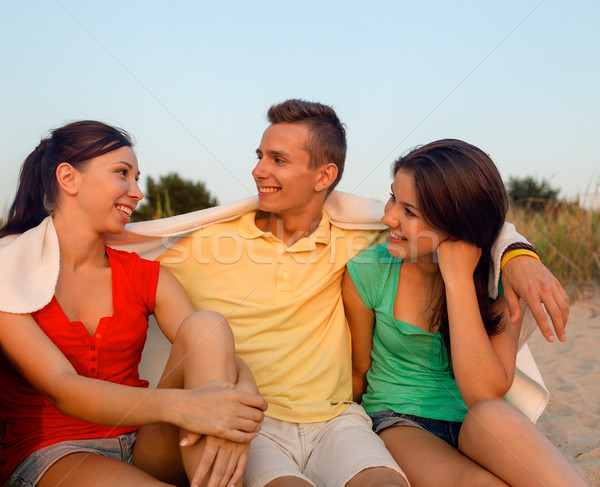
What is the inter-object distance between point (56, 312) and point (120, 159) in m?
0.73

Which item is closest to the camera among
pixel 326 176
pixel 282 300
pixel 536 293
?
pixel 536 293

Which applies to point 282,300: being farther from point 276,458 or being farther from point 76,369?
point 76,369

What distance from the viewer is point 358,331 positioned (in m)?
2.80

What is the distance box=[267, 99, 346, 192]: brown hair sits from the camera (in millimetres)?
3314

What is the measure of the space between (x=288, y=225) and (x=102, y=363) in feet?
4.23

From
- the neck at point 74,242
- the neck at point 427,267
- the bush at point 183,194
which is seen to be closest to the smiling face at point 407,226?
the neck at point 427,267

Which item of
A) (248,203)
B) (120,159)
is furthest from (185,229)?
(120,159)

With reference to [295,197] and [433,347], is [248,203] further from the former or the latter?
[433,347]

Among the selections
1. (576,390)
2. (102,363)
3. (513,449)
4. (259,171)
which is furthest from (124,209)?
(576,390)

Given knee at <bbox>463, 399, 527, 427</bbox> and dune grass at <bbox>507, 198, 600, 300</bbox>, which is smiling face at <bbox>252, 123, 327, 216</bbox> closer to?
knee at <bbox>463, 399, 527, 427</bbox>

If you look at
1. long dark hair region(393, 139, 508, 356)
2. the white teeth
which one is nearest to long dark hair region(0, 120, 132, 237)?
the white teeth

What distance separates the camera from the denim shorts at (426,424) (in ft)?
8.20

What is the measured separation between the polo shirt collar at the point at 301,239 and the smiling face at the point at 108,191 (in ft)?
2.05

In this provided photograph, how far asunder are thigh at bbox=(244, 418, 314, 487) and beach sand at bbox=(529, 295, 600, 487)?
1.53m
